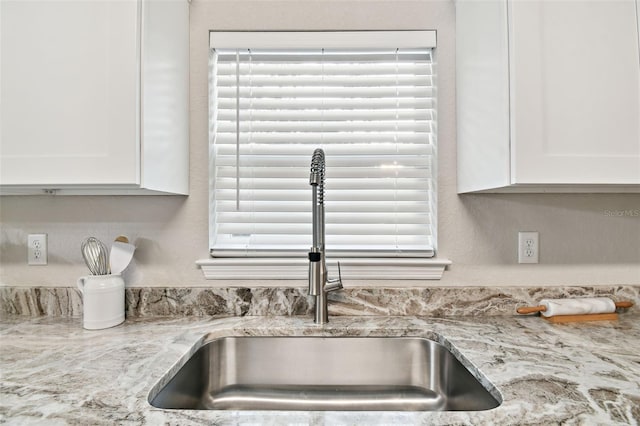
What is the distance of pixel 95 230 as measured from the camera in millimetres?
1260

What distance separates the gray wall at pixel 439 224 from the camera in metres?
1.25

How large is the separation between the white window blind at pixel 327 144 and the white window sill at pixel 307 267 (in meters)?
0.06

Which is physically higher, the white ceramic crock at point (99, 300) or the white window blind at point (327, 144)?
the white window blind at point (327, 144)

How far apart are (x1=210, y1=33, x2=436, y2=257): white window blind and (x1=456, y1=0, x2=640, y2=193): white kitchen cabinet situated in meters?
0.36

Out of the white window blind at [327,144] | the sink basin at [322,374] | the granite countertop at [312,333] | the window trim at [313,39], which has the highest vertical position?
the window trim at [313,39]

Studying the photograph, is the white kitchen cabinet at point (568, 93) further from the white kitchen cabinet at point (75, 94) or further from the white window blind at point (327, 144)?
the white kitchen cabinet at point (75, 94)

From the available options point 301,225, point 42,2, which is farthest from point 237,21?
point 301,225

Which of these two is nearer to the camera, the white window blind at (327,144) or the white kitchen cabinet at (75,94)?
the white kitchen cabinet at (75,94)

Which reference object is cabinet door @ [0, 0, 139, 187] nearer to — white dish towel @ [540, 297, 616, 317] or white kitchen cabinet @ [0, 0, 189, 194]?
white kitchen cabinet @ [0, 0, 189, 194]

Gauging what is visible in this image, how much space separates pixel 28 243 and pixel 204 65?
3.04 ft

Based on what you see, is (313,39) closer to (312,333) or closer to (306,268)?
(306,268)

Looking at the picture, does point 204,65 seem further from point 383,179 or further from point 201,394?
point 201,394

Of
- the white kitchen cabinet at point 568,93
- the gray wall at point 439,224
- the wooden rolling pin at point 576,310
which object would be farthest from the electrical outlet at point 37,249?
the wooden rolling pin at point 576,310

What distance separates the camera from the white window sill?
1.23 m
